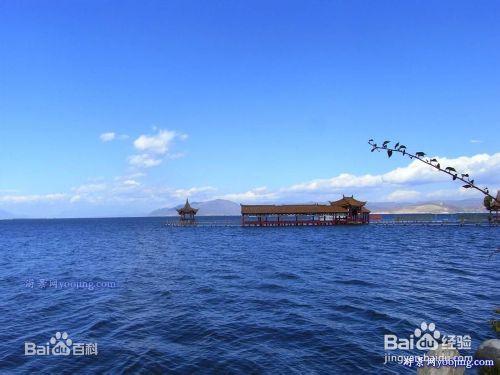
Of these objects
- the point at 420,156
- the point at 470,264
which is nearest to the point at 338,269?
the point at 470,264

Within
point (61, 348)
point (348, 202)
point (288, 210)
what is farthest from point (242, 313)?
point (348, 202)

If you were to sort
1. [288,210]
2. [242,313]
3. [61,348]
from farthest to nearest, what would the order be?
[288,210] → [242,313] → [61,348]

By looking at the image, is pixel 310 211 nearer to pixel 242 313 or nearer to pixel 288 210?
pixel 288 210

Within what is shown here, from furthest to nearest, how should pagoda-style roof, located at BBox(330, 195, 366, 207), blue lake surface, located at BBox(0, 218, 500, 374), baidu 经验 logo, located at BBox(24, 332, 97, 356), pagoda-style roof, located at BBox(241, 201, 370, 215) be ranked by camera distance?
1. pagoda-style roof, located at BBox(330, 195, 366, 207)
2. pagoda-style roof, located at BBox(241, 201, 370, 215)
3. baidu 经验 logo, located at BBox(24, 332, 97, 356)
4. blue lake surface, located at BBox(0, 218, 500, 374)

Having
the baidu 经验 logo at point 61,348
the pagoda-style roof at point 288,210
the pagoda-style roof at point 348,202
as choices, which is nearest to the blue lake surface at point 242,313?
the baidu 经验 logo at point 61,348

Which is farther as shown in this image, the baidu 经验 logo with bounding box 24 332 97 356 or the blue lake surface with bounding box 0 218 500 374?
the baidu 经验 logo with bounding box 24 332 97 356

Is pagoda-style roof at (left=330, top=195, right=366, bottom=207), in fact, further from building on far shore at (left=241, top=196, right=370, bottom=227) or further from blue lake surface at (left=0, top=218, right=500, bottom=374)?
blue lake surface at (left=0, top=218, right=500, bottom=374)

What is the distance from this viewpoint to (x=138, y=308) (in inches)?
740

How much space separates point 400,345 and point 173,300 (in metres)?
11.9

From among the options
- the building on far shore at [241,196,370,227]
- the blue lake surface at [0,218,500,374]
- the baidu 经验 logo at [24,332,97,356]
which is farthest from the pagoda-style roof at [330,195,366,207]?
the baidu 经验 logo at [24,332,97,356]

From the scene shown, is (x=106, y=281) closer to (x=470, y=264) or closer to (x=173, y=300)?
(x=173, y=300)

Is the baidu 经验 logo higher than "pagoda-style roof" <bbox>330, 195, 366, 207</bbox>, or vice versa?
"pagoda-style roof" <bbox>330, 195, 366, 207</bbox>

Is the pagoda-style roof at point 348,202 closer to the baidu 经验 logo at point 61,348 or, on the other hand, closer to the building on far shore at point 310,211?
the building on far shore at point 310,211

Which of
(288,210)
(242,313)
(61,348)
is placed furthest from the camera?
(288,210)
